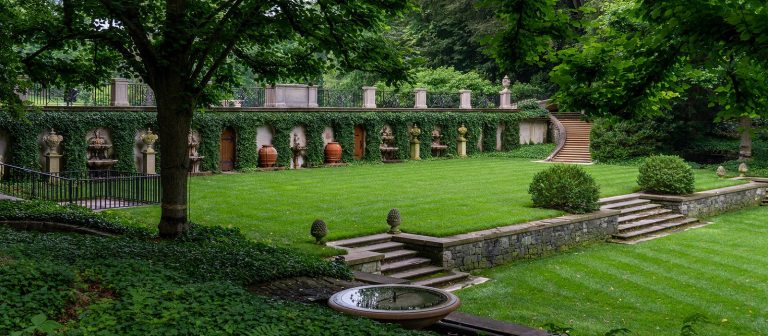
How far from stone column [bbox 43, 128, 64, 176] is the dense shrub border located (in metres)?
0.32

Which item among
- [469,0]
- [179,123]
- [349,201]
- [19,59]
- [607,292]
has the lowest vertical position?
[607,292]

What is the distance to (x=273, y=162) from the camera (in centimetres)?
3203

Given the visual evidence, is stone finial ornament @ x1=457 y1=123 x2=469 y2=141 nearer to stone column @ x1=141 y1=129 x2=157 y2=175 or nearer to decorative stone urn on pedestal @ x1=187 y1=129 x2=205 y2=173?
decorative stone urn on pedestal @ x1=187 y1=129 x2=205 y2=173

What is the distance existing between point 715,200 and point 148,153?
65.6ft

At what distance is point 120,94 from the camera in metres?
28.0

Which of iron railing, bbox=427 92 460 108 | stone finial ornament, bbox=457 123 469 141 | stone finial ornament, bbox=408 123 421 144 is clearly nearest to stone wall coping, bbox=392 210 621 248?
stone finial ornament, bbox=408 123 421 144

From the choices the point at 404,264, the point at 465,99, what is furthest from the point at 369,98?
the point at 404,264

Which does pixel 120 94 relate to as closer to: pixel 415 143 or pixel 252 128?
pixel 252 128

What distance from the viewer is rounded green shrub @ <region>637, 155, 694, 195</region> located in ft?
83.7

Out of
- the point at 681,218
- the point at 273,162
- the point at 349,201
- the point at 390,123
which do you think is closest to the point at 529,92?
the point at 390,123

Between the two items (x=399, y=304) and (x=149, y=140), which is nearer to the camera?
(x=399, y=304)

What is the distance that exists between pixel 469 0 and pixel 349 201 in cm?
2957

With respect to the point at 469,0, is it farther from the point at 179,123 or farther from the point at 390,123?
the point at 179,123

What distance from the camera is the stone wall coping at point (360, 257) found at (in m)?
14.0
